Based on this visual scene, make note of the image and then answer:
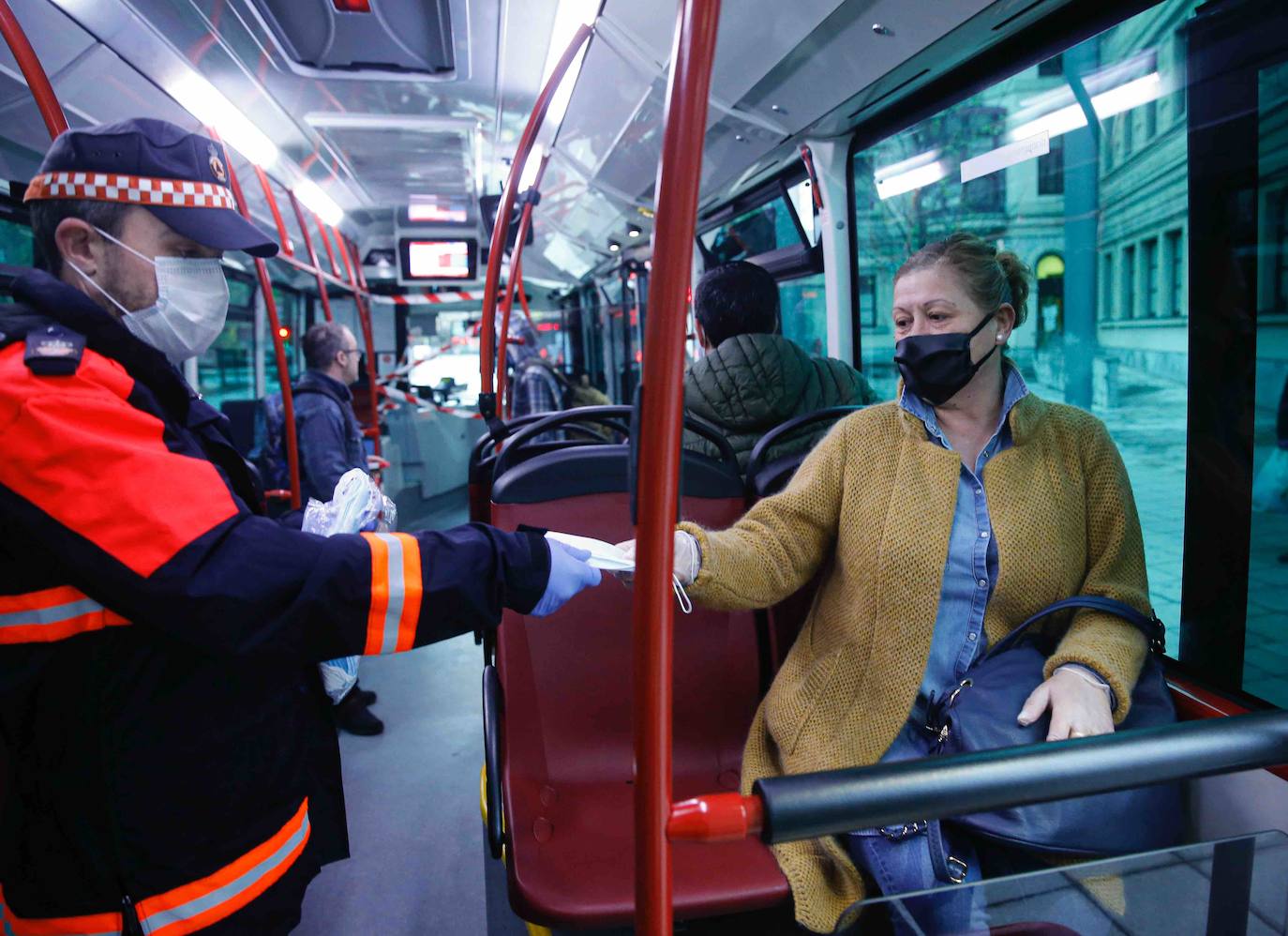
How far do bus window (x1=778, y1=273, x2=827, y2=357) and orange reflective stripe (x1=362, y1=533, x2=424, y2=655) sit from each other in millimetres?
2890

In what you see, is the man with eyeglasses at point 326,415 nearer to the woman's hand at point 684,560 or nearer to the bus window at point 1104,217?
the woman's hand at point 684,560

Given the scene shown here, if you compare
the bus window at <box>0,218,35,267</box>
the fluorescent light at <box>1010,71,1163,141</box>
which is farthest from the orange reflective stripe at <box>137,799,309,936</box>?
the bus window at <box>0,218,35,267</box>

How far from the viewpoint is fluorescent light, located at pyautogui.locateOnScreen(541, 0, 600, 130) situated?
2734 mm

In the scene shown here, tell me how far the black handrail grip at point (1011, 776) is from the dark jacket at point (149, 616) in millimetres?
516

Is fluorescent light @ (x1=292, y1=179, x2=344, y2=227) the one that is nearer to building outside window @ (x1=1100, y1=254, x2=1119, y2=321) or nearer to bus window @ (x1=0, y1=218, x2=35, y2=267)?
bus window @ (x1=0, y1=218, x2=35, y2=267)

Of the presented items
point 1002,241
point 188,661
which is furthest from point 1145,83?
point 188,661

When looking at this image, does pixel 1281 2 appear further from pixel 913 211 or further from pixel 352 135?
pixel 352 135

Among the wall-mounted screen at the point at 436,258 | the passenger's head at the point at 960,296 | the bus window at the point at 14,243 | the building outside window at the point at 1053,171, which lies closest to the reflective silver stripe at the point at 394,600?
the passenger's head at the point at 960,296

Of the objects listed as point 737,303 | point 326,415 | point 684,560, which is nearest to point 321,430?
point 326,415

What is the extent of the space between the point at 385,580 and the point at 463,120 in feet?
12.2

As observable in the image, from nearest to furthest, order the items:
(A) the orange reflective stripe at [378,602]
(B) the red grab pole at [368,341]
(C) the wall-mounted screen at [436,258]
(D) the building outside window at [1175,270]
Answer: (A) the orange reflective stripe at [378,602] < (D) the building outside window at [1175,270] < (B) the red grab pole at [368,341] < (C) the wall-mounted screen at [436,258]

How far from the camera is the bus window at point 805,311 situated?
12.7 feet

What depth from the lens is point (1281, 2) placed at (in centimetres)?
148

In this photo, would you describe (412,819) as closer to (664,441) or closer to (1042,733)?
(1042,733)
